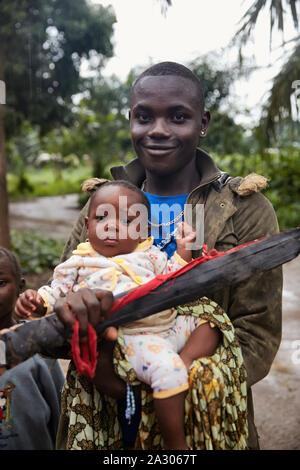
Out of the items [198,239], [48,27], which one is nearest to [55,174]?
[48,27]

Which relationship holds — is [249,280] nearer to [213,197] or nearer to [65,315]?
[213,197]

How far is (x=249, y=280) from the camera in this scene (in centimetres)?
172

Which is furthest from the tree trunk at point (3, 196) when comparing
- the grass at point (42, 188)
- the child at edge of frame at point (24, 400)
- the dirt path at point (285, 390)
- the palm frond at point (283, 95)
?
the grass at point (42, 188)

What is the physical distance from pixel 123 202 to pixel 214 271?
444 millimetres

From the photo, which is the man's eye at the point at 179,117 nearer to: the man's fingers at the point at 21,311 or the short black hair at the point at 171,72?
the short black hair at the point at 171,72

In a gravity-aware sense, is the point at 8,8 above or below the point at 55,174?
above

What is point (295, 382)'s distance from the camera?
4398 mm

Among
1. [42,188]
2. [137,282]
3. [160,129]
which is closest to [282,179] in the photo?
[160,129]

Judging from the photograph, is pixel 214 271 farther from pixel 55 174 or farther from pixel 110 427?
pixel 55 174

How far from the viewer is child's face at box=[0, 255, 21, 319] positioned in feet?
6.86

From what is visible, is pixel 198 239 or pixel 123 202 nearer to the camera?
pixel 123 202

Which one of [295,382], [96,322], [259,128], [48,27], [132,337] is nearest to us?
[96,322]

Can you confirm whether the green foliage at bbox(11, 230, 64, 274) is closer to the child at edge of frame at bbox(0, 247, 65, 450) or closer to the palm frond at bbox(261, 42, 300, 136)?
the palm frond at bbox(261, 42, 300, 136)

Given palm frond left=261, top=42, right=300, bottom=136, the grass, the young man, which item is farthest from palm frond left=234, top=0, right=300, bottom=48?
the grass
